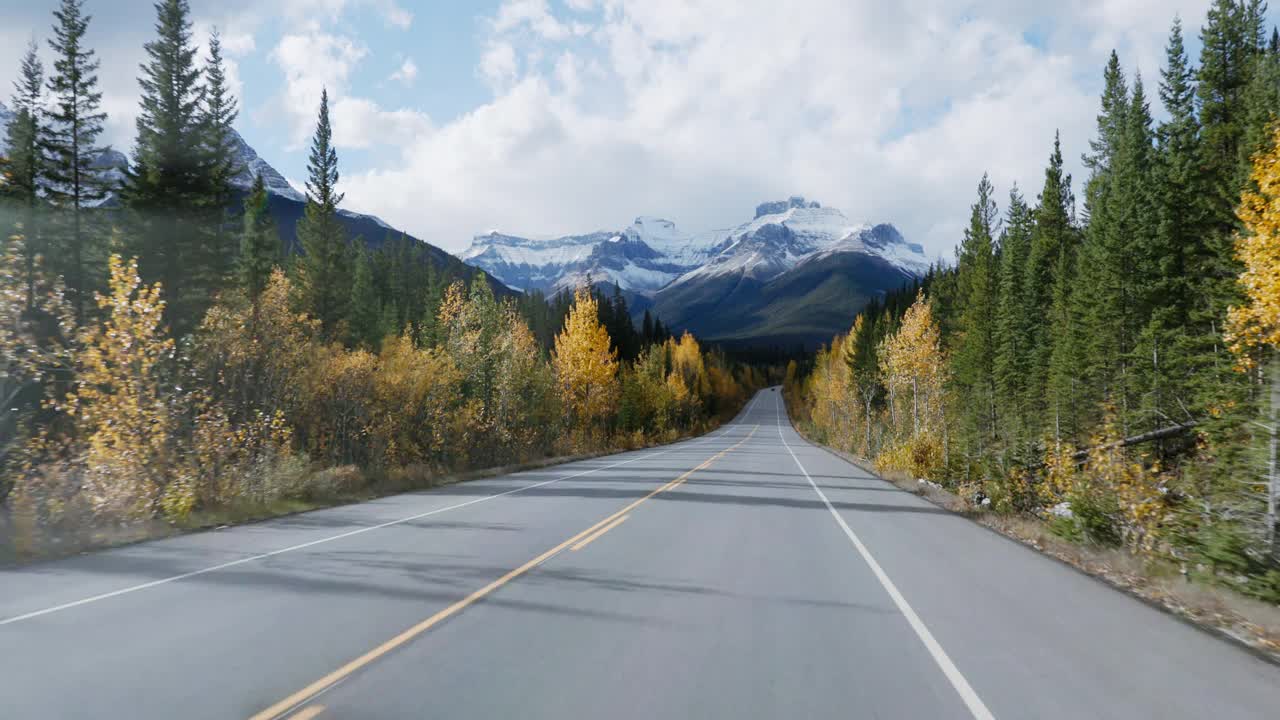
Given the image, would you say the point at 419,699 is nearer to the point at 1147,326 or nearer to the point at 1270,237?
the point at 1270,237

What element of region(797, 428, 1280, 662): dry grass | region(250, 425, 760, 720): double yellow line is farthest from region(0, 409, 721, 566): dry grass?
region(797, 428, 1280, 662): dry grass

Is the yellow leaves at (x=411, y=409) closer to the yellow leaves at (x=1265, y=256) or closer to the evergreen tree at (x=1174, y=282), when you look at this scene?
the yellow leaves at (x=1265, y=256)

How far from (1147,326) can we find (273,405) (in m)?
33.2

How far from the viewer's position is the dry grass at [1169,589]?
6.32m

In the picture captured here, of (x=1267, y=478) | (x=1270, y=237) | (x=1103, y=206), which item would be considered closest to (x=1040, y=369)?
(x=1103, y=206)

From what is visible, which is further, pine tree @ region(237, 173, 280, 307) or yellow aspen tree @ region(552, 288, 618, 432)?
yellow aspen tree @ region(552, 288, 618, 432)

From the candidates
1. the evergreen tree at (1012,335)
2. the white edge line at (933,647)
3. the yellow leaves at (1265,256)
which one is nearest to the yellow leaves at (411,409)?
the white edge line at (933,647)

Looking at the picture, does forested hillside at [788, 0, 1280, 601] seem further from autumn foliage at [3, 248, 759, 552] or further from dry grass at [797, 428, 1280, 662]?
autumn foliage at [3, 248, 759, 552]

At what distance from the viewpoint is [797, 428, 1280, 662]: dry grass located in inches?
249

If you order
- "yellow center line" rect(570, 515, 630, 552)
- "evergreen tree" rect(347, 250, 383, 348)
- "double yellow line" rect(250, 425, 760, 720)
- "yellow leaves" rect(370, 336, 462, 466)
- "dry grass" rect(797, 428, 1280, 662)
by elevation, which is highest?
"evergreen tree" rect(347, 250, 383, 348)

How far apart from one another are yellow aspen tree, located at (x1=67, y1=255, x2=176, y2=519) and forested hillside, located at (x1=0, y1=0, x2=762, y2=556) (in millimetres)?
44

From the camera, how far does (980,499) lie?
19.0 metres

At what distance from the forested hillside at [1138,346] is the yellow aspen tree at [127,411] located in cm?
1547

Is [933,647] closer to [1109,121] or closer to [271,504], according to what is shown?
[271,504]
